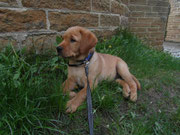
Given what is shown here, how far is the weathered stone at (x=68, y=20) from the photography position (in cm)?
271

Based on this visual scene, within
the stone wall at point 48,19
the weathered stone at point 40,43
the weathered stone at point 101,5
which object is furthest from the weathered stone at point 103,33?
the weathered stone at point 40,43

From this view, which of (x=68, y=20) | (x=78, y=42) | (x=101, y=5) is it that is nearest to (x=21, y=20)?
(x=68, y=20)

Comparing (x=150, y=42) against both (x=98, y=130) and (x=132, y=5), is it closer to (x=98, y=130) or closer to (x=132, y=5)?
(x=132, y=5)

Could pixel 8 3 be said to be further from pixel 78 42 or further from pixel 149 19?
pixel 149 19

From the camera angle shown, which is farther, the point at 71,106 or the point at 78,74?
the point at 78,74

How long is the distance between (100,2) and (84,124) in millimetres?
3032

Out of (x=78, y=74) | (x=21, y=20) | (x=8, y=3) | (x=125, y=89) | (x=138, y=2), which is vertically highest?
(x=138, y=2)

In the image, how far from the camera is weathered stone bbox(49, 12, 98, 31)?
8.89 ft

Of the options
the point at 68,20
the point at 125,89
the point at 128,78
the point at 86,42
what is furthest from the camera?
the point at 68,20

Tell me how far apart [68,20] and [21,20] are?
931 millimetres

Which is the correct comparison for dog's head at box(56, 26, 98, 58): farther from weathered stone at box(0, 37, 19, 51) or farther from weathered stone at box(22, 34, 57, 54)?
weathered stone at box(0, 37, 19, 51)

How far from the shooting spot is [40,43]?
259 centimetres

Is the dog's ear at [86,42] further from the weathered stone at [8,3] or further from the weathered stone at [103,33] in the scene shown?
the weathered stone at [103,33]

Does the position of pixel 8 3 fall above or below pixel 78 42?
above
